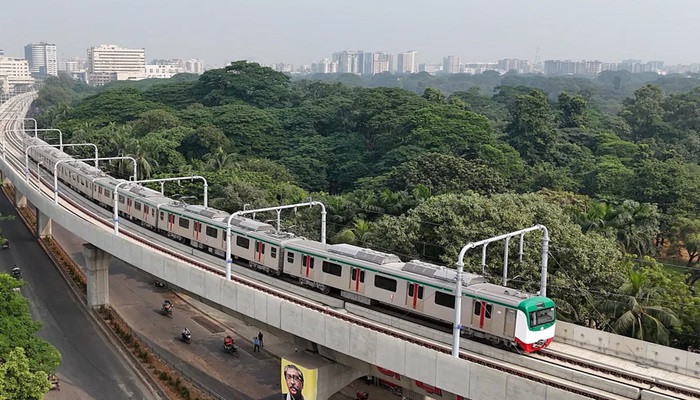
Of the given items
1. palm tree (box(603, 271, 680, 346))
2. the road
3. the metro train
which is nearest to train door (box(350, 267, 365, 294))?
the metro train

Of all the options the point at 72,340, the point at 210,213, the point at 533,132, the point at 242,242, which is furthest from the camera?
the point at 533,132

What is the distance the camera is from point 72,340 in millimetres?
31328

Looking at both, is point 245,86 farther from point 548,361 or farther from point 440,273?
point 548,361

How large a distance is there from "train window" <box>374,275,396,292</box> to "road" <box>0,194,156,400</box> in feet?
34.9

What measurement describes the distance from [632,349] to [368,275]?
8112 millimetres

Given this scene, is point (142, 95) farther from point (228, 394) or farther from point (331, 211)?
point (228, 394)

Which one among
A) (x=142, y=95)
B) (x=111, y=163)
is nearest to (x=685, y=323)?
(x=111, y=163)

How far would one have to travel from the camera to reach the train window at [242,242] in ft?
88.1

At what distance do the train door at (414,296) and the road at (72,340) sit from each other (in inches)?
457

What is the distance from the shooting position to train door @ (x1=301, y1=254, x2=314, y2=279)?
23997 millimetres

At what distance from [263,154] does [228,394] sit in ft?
142

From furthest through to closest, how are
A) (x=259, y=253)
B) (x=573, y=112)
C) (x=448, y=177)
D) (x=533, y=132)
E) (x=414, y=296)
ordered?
(x=573, y=112) → (x=533, y=132) → (x=448, y=177) → (x=259, y=253) → (x=414, y=296)

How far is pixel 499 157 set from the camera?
184ft

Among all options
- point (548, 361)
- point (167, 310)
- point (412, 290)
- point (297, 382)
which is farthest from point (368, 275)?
point (167, 310)
